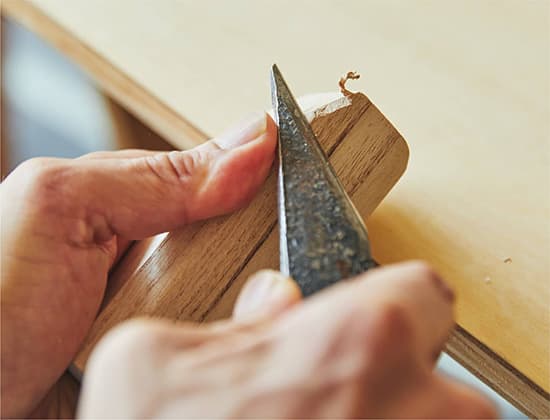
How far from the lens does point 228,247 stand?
51 cm

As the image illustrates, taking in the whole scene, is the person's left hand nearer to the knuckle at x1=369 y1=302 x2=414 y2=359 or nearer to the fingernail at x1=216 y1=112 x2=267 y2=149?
the fingernail at x1=216 y1=112 x2=267 y2=149

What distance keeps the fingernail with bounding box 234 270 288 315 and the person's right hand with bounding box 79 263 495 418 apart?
3 centimetres

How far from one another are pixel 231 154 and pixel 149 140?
590 millimetres

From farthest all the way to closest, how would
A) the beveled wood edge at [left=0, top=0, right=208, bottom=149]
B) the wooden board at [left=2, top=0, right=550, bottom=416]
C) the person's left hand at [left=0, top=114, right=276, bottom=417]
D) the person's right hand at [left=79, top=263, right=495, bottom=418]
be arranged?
the beveled wood edge at [left=0, top=0, right=208, bottom=149]
the wooden board at [left=2, top=0, right=550, bottom=416]
the person's left hand at [left=0, top=114, right=276, bottom=417]
the person's right hand at [left=79, top=263, right=495, bottom=418]

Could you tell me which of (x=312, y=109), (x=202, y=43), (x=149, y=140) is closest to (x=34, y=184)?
(x=312, y=109)

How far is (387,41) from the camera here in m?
0.75

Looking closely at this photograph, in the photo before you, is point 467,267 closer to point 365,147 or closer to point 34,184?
point 365,147

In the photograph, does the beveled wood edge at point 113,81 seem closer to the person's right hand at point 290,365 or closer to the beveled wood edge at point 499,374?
the beveled wood edge at point 499,374

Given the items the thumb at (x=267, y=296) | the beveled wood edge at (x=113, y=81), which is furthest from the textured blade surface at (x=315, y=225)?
the beveled wood edge at (x=113, y=81)

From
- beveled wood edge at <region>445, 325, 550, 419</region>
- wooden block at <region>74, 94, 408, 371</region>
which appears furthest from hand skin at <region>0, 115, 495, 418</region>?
beveled wood edge at <region>445, 325, 550, 419</region>

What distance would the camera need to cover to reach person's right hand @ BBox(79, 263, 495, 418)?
269 millimetres

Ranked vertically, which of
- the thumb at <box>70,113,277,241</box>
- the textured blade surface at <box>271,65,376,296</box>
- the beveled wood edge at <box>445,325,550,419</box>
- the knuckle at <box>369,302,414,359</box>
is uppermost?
the knuckle at <box>369,302,414,359</box>

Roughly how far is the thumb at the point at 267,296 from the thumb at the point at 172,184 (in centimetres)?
18

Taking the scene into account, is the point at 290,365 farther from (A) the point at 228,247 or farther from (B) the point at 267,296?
(A) the point at 228,247
